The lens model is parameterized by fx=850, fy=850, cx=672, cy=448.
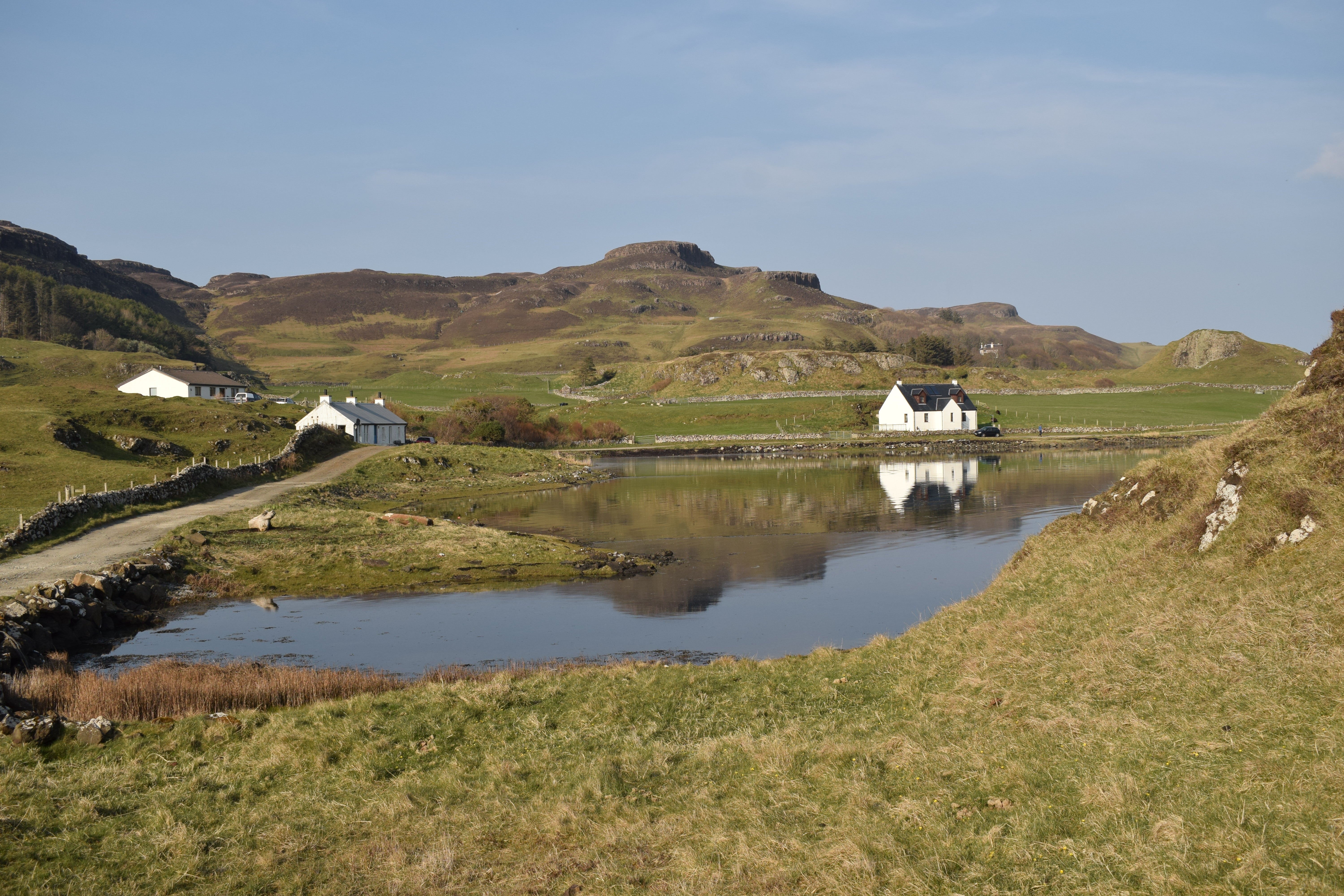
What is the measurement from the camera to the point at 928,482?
242 feet

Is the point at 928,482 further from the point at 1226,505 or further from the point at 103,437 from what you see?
the point at 103,437

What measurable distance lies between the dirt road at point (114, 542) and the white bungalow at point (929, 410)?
10124 centimetres

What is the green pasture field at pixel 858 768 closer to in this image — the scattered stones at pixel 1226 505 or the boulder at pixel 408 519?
the scattered stones at pixel 1226 505

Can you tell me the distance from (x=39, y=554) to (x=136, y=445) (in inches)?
1319

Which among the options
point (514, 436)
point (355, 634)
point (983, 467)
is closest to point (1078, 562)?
point (355, 634)

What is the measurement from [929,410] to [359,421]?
8620cm

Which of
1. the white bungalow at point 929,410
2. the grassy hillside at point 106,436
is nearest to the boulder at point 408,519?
the grassy hillside at point 106,436

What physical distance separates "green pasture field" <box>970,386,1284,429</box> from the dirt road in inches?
4507

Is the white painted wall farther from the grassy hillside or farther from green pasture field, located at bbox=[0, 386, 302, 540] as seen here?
green pasture field, located at bbox=[0, 386, 302, 540]

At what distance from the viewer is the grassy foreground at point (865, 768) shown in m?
8.45

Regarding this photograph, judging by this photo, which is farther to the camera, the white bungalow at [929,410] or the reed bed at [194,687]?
the white bungalow at [929,410]

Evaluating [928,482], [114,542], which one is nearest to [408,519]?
[114,542]

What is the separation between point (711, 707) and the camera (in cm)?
1509

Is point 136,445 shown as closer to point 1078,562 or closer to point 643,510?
point 643,510
